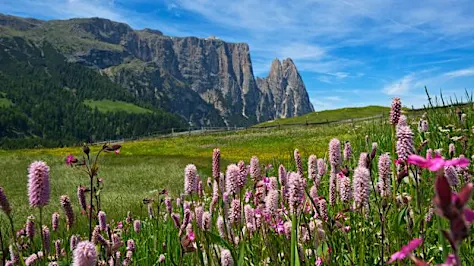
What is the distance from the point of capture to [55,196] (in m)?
19.1

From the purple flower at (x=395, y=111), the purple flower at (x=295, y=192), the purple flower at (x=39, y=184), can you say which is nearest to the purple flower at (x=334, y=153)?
the purple flower at (x=295, y=192)

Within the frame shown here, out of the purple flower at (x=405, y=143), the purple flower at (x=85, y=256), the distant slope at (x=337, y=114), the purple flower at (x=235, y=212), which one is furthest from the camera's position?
the distant slope at (x=337, y=114)

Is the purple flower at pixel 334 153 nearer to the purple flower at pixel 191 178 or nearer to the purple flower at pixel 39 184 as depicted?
the purple flower at pixel 191 178

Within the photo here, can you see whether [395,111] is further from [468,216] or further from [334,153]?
[468,216]

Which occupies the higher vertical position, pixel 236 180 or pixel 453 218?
pixel 453 218

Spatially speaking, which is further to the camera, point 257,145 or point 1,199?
point 257,145

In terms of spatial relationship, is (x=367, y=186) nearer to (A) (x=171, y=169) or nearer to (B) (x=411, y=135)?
(B) (x=411, y=135)

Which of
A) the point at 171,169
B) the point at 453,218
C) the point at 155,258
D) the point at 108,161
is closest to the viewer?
the point at 453,218

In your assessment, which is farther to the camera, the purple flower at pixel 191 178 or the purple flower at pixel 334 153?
the purple flower at pixel 334 153

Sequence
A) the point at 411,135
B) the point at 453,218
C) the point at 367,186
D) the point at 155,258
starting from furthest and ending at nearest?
the point at 155,258, the point at 367,186, the point at 411,135, the point at 453,218

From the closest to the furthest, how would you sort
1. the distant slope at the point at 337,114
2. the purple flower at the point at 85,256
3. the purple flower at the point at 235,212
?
the purple flower at the point at 85,256 < the purple flower at the point at 235,212 < the distant slope at the point at 337,114

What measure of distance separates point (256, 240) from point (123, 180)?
21.0 meters

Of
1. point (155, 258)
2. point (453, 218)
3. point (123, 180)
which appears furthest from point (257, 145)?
point (453, 218)

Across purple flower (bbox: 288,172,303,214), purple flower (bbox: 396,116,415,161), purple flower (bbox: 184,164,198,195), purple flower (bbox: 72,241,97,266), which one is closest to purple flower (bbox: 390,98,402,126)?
purple flower (bbox: 396,116,415,161)
